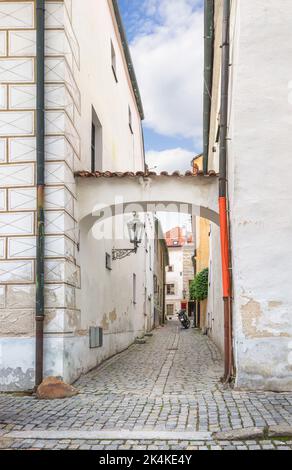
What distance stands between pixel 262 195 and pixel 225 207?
0.78 metres

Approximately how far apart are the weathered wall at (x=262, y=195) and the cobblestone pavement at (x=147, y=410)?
615 mm

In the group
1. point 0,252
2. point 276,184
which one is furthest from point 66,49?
point 276,184

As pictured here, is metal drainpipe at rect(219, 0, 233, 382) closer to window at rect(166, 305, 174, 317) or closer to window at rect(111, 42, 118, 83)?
window at rect(111, 42, 118, 83)

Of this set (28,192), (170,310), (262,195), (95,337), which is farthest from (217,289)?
(170,310)

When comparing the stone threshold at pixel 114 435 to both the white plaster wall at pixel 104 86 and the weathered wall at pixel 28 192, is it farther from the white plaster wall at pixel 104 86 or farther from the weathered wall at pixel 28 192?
the white plaster wall at pixel 104 86

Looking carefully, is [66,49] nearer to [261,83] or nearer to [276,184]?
[261,83]

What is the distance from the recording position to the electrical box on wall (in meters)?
10.0

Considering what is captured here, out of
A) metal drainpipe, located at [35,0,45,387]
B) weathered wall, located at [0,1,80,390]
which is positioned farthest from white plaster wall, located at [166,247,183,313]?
metal drainpipe, located at [35,0,45,387]

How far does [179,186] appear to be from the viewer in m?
8.91

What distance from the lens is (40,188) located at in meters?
8.04

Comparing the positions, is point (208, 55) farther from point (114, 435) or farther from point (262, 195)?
point (114, 435)

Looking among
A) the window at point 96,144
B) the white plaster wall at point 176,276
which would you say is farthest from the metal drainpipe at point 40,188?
the white plaster wall at point 176,276

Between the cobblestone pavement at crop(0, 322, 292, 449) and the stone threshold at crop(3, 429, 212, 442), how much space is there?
0.06 m

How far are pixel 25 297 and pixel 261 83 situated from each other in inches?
184
